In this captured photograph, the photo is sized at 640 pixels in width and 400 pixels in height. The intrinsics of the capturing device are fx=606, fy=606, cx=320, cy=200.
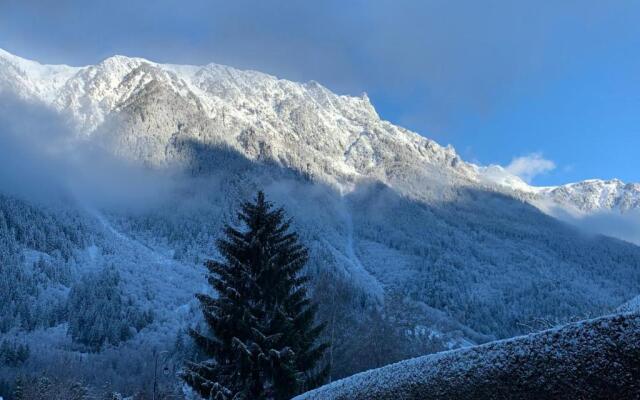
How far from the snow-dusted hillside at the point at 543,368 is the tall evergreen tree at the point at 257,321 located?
9672mm

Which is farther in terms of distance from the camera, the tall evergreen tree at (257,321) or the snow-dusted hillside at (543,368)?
the tall evergreen tree at (257,321)

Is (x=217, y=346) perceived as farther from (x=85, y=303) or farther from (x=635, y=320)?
(x=85, y=303)

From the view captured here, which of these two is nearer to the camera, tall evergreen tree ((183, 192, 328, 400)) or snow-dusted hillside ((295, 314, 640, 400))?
snow-dusted hillside ((295, 314, 640, 400))

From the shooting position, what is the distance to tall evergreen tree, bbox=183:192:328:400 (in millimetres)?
17406

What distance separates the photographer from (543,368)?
6527 millimetres

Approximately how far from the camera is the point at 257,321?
58.4ft

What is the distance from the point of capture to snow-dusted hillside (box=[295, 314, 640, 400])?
594 centimetres

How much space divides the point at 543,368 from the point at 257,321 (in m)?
12.2

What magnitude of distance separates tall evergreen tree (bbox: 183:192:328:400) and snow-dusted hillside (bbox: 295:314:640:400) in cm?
967

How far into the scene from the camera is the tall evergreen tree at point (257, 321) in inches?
685

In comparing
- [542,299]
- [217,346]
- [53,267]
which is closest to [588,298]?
[542,299]

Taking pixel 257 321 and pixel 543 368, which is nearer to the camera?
pixel 543 368

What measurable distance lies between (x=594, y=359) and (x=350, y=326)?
3562 centimetres

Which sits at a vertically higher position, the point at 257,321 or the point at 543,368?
the point at 543,368
